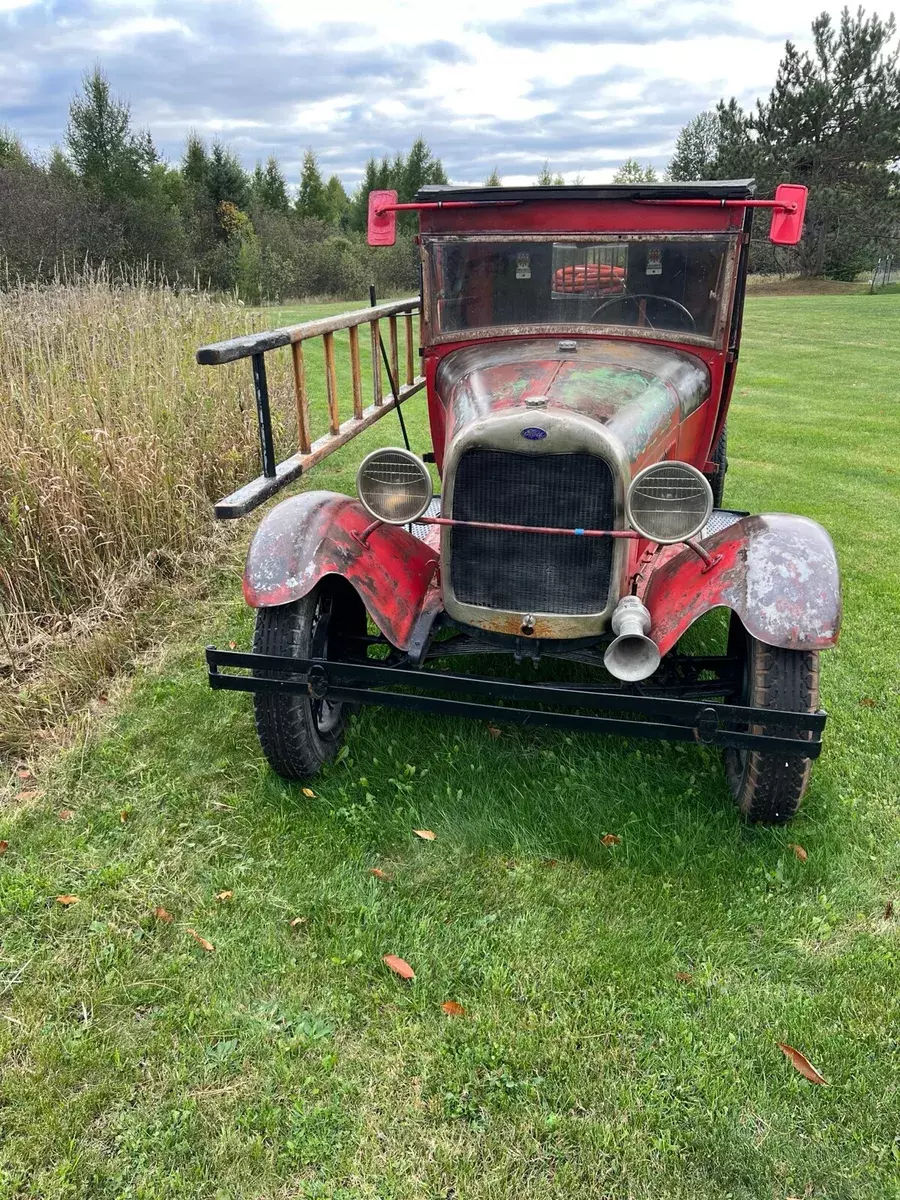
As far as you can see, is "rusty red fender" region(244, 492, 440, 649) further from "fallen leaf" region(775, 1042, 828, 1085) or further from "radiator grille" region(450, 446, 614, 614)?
"fallen leaf" region(775, 1042, 828, 1085)

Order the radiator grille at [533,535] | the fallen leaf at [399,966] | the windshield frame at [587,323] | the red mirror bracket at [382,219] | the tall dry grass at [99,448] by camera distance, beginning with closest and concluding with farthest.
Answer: the fallen leaf at [399,966]
the radiator grille at [533,535]
the windshield frame at [587,323]
the red mirror bracket at [382,219]
the tall dry grass at [99,448]

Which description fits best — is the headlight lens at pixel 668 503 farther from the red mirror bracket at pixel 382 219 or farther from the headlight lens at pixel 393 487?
the red mirror bracket at pixel 382 219

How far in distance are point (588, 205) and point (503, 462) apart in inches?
59.3

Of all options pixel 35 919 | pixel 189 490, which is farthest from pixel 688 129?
pixel 35 919

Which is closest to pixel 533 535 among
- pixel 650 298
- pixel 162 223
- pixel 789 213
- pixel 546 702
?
pixel 546 702

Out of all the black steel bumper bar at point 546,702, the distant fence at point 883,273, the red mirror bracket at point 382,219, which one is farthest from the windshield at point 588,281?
the distant fence at point 883,273

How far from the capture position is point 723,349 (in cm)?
376

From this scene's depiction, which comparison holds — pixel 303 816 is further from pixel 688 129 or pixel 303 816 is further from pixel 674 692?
pixel 688 129

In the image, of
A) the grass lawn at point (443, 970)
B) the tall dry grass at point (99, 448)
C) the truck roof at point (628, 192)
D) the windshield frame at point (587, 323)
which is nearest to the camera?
the grass lawn at point (443, 970)

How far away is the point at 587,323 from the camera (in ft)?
12.3

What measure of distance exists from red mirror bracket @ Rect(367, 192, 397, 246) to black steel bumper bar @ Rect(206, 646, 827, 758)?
7.41 feet

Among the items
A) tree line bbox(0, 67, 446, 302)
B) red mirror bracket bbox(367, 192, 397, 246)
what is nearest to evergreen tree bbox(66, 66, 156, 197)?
tree line bbox(0, 67, 446, 302)

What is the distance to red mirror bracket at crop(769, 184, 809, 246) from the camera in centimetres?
353

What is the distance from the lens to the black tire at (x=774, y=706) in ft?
8.71
